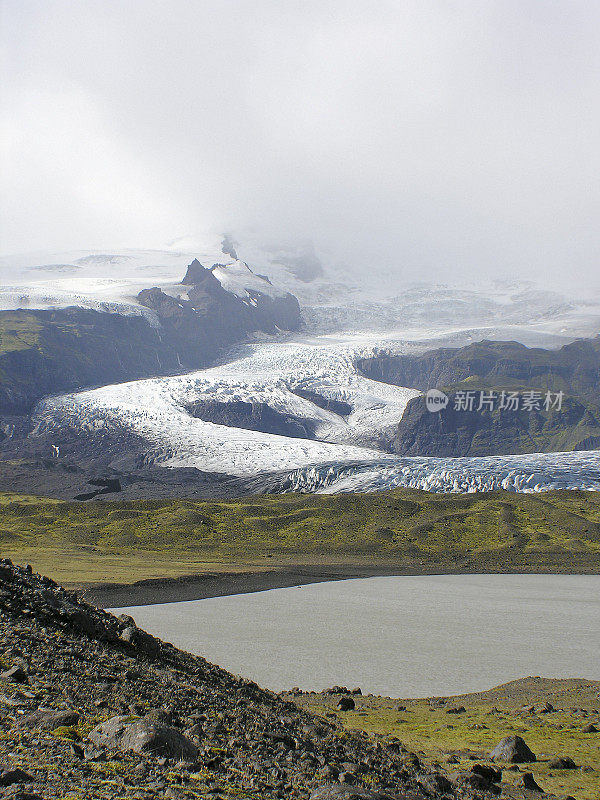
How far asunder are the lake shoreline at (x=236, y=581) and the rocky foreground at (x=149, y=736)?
1797 centimetres

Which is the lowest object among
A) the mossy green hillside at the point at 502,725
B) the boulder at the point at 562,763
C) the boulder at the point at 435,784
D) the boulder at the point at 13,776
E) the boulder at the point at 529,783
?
the mossy green hillside at the point at 502,725

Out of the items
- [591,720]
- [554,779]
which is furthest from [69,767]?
[591,720]

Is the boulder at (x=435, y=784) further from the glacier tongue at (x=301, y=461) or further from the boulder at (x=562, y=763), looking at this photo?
the glacier tongue at (x=301, y=461)

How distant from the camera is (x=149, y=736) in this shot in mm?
8133

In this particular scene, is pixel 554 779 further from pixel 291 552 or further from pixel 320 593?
pixel 291 552

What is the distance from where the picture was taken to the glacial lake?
72.5 ft

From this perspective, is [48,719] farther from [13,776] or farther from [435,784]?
[435,784]

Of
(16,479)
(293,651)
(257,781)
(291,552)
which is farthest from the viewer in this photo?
(16,479)

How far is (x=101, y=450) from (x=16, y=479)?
1486 inches

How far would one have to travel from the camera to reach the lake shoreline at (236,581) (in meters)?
41.8

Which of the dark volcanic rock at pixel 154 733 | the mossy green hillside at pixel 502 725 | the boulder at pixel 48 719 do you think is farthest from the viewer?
the mossy green hillside at pixel 502 725

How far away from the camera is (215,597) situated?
144ft

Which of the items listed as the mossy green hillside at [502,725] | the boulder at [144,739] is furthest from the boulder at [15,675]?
the mossy green hillside at [502,725]

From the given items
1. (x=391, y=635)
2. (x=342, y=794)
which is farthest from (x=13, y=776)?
(x=391, y=635)
